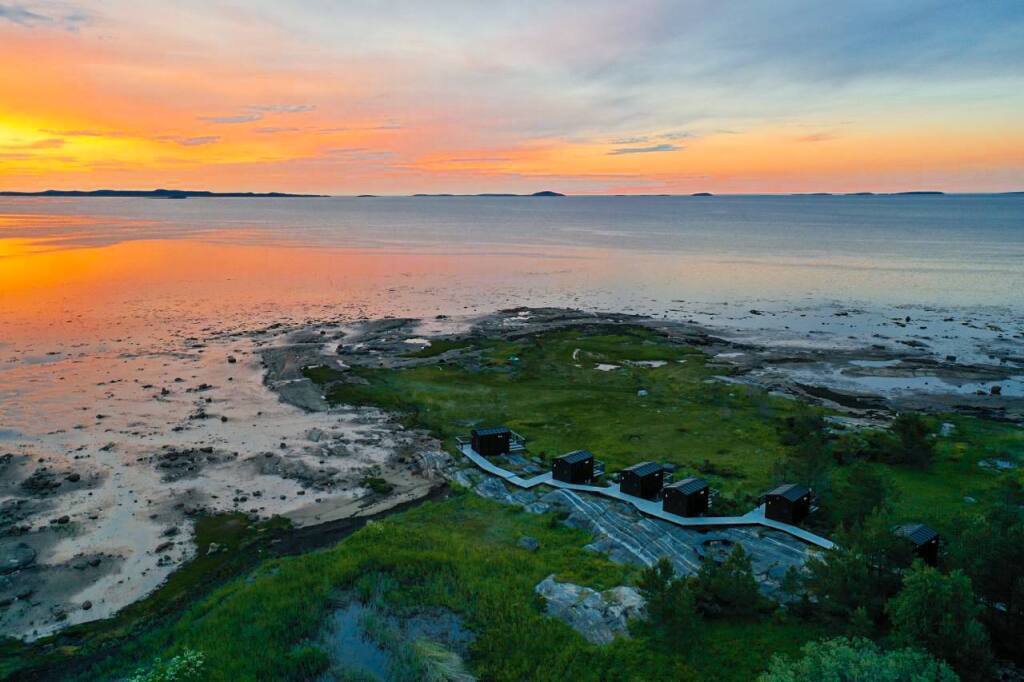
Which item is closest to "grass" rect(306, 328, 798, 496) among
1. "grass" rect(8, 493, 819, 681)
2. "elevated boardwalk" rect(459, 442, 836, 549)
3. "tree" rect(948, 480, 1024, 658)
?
"elevated boardwalk" rect(459, 442, 836, 549)

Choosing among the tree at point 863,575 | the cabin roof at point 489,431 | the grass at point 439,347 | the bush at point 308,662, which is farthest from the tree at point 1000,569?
the grass at point 439,347

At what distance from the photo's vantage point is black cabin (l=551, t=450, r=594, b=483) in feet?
131

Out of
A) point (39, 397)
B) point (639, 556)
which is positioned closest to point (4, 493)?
point (39, 397)

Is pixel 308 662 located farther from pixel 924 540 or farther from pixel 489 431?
pixel 924 540

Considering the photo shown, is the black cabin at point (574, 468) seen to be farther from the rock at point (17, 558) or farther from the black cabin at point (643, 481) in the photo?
the rock at point (17, 558)

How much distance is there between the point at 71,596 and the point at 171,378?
117ft

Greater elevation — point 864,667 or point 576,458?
point 864,667

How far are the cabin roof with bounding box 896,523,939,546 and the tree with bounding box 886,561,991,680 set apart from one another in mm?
8815

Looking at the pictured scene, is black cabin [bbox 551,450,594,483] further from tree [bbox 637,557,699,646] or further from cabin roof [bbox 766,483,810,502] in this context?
tree [bbox 637,557,699,646]

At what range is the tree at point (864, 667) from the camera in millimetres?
18641

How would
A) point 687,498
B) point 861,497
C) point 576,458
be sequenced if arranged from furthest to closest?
1. point 576,458
2. point 687,498
3. point 861,497

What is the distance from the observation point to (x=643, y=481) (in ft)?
123

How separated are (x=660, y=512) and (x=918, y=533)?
482 inches

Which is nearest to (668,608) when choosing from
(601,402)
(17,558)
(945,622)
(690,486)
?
(945,622)
